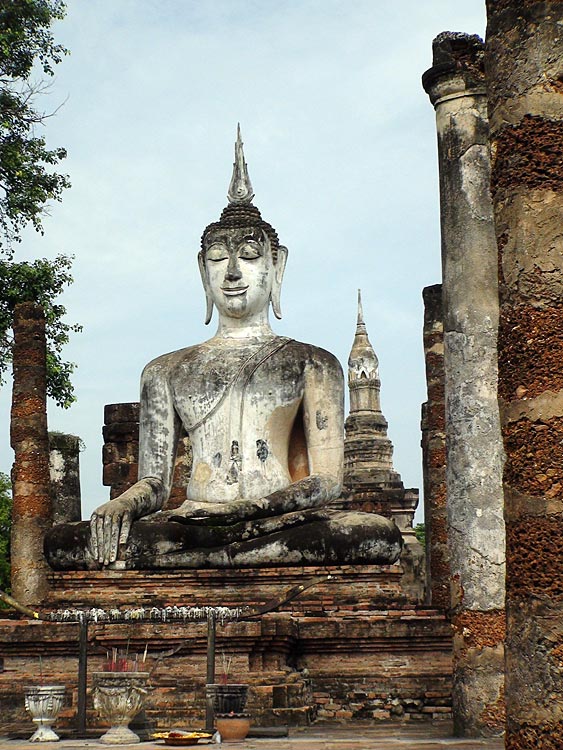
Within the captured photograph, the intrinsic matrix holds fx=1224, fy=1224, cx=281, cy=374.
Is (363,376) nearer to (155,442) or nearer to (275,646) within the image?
(155,442)

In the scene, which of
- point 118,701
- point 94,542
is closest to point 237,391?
point 94,542

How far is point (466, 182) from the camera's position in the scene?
8.64 metres

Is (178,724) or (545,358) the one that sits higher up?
(545,358)

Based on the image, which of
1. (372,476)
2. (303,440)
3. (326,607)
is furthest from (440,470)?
(372,476)

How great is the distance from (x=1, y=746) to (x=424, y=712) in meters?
3.40

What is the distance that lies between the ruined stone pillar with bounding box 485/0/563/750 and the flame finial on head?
7.37m

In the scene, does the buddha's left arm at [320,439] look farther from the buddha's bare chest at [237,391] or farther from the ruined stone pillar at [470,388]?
the ruined stone pillar at [470,388]

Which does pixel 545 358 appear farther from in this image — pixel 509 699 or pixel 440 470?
pixel 440 470

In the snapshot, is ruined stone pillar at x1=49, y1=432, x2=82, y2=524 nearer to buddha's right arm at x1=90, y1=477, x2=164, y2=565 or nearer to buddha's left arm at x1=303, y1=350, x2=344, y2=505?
buddha's right arm at x1=90, y1=477, x2=164, y2=565

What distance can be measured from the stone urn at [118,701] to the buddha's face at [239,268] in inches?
217

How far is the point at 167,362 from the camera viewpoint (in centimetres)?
1227

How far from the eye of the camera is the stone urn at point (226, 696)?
287 inches

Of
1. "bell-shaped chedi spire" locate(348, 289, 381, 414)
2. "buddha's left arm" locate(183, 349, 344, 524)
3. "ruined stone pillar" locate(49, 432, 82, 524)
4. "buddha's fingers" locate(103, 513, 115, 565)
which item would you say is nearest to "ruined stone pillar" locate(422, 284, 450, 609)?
"buddha's left arm" locate(183, 349, 344, 524)

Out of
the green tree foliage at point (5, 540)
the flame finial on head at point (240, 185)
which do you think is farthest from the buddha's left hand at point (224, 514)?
the green tree foliage at point (5, 540)
